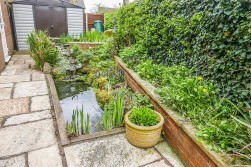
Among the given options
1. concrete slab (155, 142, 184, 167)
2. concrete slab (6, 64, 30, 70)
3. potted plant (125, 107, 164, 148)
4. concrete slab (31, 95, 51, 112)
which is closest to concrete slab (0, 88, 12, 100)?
concrete slab (31, 95, 51, 112)

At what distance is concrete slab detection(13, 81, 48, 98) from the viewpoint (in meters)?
3.46

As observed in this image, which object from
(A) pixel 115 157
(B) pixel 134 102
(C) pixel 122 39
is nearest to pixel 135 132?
(A) pixel 115 157

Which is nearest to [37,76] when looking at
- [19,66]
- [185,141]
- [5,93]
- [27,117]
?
[5,93]

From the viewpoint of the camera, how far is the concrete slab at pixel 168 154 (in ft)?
6.82

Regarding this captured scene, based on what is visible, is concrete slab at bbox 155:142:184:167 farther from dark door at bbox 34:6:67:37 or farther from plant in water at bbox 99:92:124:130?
dark door at bbox 34:6:67:37

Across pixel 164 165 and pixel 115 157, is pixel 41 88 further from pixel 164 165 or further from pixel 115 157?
pixel 164 165

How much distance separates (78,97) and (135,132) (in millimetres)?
2193

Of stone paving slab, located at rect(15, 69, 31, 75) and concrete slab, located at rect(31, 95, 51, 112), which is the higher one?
stone paving slab, located at rect(15, 69, 31, 75)

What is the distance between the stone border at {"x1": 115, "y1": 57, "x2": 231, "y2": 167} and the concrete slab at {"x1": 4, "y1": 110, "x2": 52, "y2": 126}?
1.67 m

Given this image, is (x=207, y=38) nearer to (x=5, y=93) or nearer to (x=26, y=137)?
(x=26, y=137)

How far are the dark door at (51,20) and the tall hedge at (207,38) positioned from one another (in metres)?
6.27

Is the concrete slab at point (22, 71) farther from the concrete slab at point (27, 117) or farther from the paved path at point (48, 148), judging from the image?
the concrete slab at point (27, 117)

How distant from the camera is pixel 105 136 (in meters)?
2.43

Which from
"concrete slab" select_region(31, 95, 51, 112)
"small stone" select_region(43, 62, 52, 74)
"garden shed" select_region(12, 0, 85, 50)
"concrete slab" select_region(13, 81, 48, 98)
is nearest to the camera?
"concrete slab" select_region(31, 95, 51, 112)
